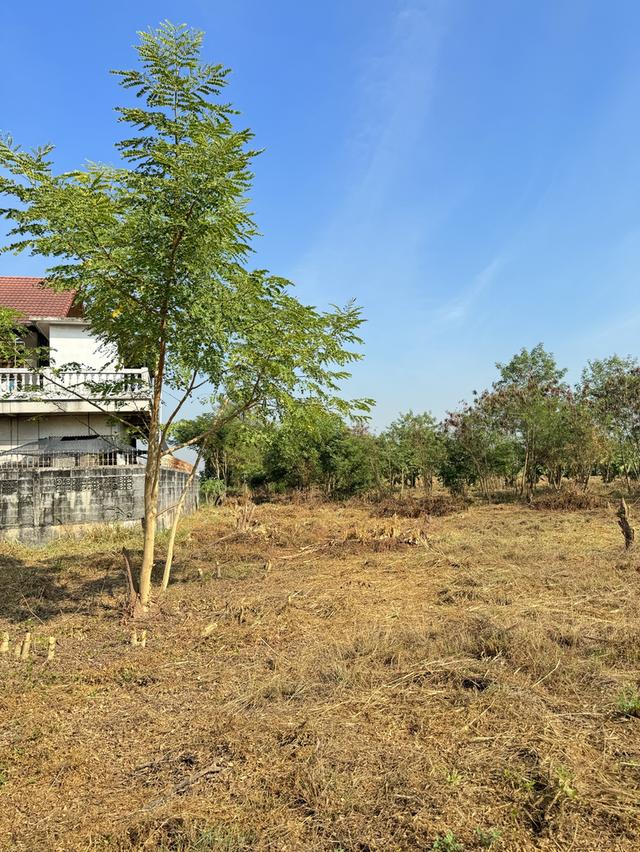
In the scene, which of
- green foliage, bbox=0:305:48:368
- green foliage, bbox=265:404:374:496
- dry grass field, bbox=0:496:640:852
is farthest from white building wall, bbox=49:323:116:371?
green foliage, bbox=0:305:48:368

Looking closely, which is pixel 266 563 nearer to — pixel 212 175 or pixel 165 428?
pixel 165 428

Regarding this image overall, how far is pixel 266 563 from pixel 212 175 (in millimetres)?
7368

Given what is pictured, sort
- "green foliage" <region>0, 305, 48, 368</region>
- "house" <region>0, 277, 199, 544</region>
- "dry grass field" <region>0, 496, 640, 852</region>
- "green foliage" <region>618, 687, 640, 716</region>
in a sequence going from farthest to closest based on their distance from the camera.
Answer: "house" <region>0, 277, 199, 544</region>
"green foliage" <region>0, 305, 48, 368</region>
"green foliage" <region>618, 687, 640, 716</region>
"dry grass field" <region>0, 496, 640, 852</region>

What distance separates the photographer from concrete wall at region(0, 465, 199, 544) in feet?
41.1

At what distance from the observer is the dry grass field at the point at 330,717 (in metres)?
2.94

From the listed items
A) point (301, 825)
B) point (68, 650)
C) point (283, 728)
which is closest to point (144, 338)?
point (68, 650)

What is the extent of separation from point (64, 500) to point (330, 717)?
35.5ft

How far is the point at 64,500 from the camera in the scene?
516 inches

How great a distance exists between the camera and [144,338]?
671 cm

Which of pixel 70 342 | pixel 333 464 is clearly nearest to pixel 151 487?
pixel 70 342

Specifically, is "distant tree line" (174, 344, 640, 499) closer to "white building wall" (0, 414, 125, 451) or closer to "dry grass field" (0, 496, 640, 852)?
"white building wall" (0, 414, 125, 451)

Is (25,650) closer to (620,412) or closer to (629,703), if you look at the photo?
(629,703)

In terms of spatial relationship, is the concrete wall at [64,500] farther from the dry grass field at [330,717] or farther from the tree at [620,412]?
the tree at [620,412]

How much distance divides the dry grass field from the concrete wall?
4.08m
